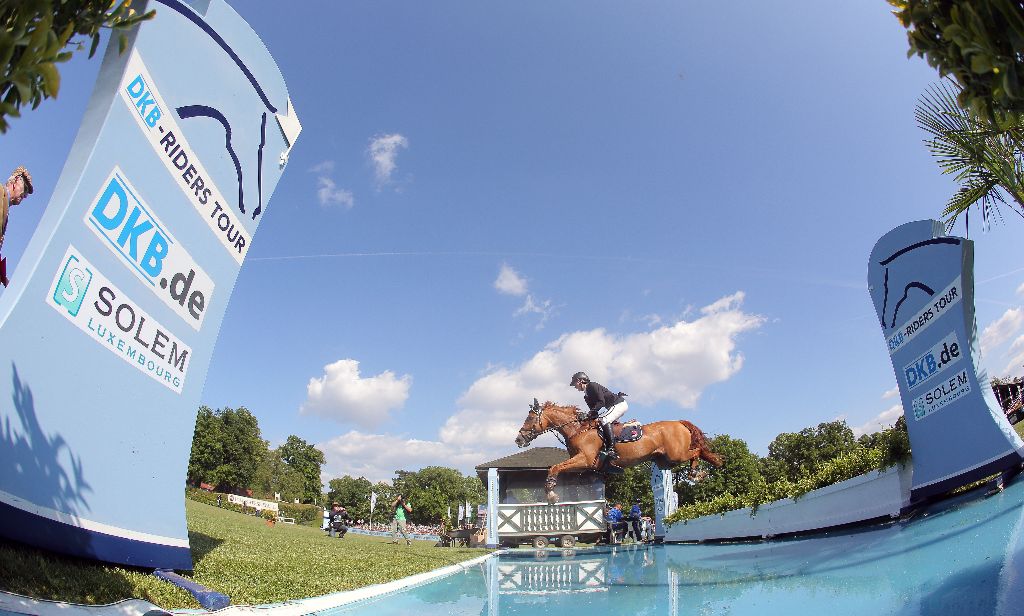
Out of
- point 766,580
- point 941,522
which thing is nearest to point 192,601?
point 766,580

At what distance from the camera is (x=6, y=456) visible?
283 centimetres

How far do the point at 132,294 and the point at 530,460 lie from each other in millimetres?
19670

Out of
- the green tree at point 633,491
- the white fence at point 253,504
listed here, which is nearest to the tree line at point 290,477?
the white fence at point 253,504

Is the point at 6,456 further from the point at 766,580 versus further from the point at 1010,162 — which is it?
the point at 1010,162

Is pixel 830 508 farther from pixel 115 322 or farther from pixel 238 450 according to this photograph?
pixel 238 450

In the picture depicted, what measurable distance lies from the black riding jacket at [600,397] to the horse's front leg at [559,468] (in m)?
1.20

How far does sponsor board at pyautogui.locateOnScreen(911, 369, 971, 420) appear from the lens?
6.66 metres

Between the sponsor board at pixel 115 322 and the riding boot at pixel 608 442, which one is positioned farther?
the riding boot at pixel 608 442

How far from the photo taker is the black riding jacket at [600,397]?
11133 mm

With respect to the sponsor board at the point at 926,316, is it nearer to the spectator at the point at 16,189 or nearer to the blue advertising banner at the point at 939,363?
the blue advertising banner at the point at 939,363

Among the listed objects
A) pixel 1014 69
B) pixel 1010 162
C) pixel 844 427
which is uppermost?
pixel 844 427

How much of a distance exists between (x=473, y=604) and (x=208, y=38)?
21.2ft

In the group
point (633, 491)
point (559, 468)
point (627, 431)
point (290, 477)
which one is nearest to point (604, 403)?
point (627, 431)

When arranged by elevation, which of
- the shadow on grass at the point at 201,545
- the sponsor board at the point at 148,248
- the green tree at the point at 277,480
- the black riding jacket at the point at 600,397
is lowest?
the shadow on grass at the point at 201,545
